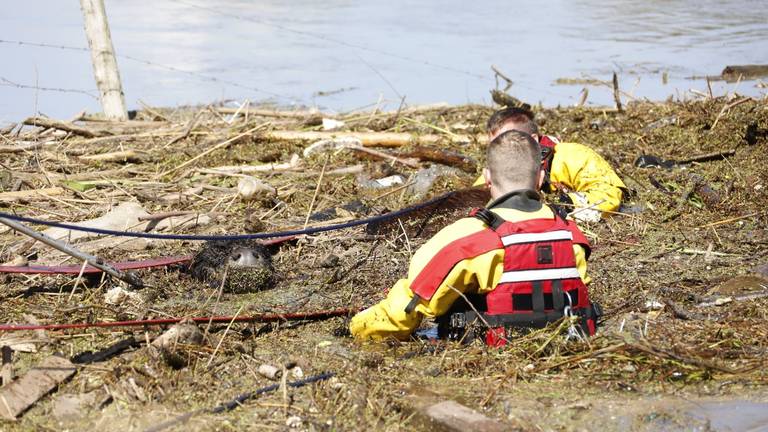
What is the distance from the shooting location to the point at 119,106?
12734 mm

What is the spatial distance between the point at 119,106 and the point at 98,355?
842 cm

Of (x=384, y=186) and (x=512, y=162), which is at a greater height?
(x=512, y=162)

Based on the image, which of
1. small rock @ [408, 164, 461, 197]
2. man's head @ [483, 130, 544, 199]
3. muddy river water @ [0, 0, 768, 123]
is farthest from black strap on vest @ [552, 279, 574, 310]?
muddy river water @ [0, 0, 768, 123]

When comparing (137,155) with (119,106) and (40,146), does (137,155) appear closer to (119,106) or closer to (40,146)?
(40,146)

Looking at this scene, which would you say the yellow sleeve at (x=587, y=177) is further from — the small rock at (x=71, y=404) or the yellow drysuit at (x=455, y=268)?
the small rock at (x=71, y=404)

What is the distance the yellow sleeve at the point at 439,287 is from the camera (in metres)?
4.66

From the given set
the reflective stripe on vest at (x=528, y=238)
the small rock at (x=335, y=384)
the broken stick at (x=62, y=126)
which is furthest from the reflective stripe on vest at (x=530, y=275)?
the broken stick at (x=62, y=126)

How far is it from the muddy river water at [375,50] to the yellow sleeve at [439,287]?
24.1ft

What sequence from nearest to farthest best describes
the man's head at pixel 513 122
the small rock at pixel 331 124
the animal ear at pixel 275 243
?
1. the animal ear at pixel 275 243
2. the man's head at pixel 513 122
3. the small rock at pixel 331 124

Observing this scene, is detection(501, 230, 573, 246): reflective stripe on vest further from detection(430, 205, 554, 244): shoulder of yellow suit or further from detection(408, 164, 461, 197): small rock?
detection(408, 164, 461, 197): small rock

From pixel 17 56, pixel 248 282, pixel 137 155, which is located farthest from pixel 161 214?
pixel 17 56

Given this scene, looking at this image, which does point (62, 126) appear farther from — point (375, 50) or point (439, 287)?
point (439, 287)

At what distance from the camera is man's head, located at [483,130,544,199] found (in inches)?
190

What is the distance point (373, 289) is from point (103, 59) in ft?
25.0
